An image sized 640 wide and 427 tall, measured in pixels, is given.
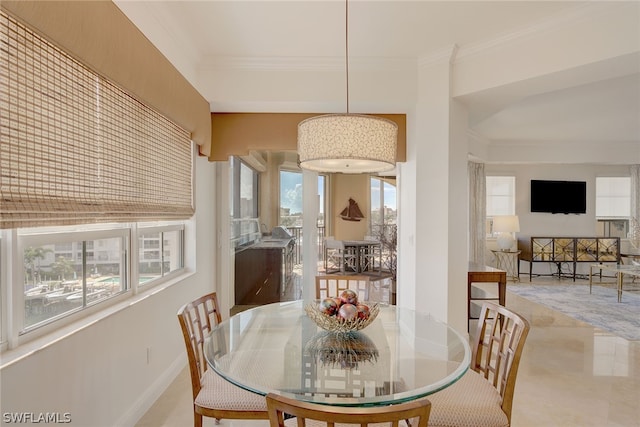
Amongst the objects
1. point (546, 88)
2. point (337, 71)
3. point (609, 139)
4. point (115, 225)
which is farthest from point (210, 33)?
point (609, 139)

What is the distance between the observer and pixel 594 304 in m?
4.92

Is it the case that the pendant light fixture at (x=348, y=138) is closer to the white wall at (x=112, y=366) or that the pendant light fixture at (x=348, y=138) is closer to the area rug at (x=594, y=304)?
the white wall at (x=112, y=366)

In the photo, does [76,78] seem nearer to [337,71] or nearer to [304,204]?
[337,71]

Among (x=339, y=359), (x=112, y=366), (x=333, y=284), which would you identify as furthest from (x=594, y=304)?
(x=112, y=366)

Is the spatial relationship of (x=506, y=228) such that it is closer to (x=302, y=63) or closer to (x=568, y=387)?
(x=568, y=387)

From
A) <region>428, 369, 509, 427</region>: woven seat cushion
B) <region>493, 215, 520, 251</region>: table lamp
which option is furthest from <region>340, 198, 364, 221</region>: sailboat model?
<region>493, 215, 520, 251</region>: table lamp

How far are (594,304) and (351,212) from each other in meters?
3.82

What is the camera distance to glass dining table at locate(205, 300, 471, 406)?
4.22 feet

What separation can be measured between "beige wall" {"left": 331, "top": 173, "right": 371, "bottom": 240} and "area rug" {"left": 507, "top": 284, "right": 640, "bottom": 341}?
2.90 m

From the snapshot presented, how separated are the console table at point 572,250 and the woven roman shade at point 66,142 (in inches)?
271

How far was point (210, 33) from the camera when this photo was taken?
8.67 ft

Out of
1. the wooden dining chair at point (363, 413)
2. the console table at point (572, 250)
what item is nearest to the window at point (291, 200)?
the wooden dining chair at point (363, 413)

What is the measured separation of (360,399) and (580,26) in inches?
108

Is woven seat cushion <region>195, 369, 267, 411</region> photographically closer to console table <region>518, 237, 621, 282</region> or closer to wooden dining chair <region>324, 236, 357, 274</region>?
wooden dining chair <region>324, 236, 357, 274</region>
